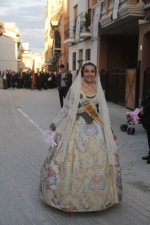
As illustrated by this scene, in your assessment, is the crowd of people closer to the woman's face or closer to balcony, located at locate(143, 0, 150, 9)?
balcony, located at locate(143, 0, 150, 9)

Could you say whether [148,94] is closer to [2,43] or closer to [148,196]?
[148,196]

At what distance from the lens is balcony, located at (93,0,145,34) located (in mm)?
13656

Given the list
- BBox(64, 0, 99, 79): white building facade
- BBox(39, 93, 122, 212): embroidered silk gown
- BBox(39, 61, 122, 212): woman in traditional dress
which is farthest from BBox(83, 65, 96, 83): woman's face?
BBox(64, 0, 99, 79): white building facade

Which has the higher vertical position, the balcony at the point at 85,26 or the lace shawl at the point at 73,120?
the balcony at the point at 85,26

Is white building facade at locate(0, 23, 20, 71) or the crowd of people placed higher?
white building facade at locate(0, 23, 20, 71)

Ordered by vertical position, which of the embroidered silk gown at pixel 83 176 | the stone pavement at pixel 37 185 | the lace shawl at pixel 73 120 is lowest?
the stone pavement at pixel 37 185

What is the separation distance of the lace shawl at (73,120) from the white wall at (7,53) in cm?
5247

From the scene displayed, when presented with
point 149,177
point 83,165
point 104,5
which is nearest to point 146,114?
point 149,177

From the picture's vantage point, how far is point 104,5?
17.9 metres

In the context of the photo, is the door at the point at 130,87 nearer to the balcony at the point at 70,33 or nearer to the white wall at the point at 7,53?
the balcony at the point at 70,33

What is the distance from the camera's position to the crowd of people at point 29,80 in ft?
101

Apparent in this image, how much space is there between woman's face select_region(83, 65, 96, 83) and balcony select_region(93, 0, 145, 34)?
1045 centimetres

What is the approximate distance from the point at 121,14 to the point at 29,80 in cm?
1916

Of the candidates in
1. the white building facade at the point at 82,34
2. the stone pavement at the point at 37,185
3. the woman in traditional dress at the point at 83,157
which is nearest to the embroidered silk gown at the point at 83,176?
the woman in traditional dress at the point at 83,157
